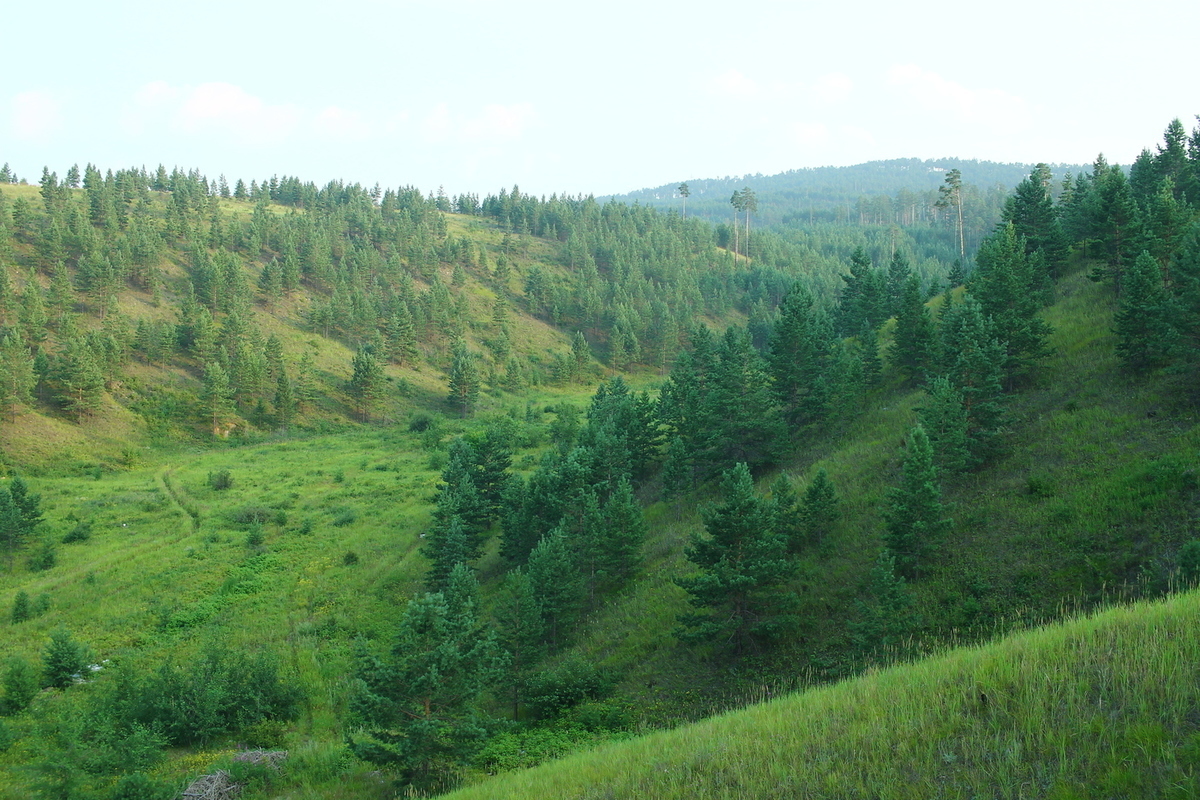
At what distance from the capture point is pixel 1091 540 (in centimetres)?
2236

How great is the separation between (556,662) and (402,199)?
176565 mm

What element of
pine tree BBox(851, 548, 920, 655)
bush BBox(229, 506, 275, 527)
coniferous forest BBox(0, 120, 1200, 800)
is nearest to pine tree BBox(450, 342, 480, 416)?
coniferous forest BBox(0, 120, 1200, 800)

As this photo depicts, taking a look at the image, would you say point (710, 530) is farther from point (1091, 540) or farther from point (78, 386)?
point (78, 386)

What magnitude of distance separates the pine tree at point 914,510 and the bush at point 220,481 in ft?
194

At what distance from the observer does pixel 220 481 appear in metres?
61.9

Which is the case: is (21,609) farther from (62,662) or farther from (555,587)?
(555,587)

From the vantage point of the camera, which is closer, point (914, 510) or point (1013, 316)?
point (914, 510)

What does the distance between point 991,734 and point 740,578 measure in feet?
50.0

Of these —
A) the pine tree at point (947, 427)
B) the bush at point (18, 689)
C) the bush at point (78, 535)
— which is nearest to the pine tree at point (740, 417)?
the pine tree at point (947, 427)

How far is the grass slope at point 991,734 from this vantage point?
21.9 feet

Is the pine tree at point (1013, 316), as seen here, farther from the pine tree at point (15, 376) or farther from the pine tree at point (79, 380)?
the pine tree at point (15, 376)

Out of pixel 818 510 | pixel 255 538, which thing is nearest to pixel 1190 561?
pixel 818 510

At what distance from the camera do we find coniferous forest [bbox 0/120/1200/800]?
19359mm

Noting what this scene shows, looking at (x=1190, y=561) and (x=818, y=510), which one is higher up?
(x=1190, y=561)
